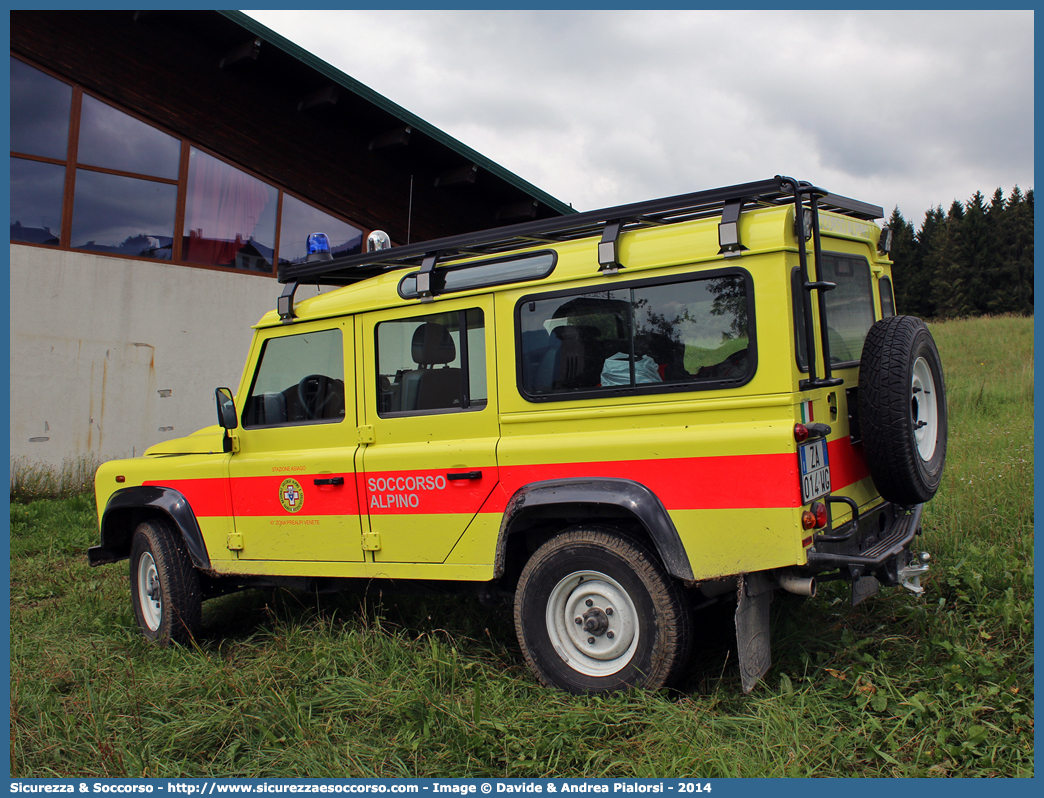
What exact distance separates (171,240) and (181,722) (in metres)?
8.33

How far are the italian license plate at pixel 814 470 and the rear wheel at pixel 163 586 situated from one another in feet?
12.9

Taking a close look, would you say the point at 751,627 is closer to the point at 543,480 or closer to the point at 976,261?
the point at 543,480

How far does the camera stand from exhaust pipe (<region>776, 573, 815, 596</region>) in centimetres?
330

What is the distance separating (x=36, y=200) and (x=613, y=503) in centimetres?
928

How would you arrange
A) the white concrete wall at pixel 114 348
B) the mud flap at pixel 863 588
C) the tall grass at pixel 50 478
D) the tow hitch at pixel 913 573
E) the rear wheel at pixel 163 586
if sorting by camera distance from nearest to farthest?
the mud flap at pixel 863 588 < the tow hitch at pixel 913 573 < the rear wheel at pixel 163 586 < the tall grass at pixel 50 478 < the white concrete wall at pixel 114 348

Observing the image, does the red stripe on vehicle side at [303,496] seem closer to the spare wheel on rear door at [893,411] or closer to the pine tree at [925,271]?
the spare wheel on rear door at [893,411]

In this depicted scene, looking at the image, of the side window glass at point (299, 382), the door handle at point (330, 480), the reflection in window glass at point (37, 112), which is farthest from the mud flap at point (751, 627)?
the reflection in window glass at point (37, 112)

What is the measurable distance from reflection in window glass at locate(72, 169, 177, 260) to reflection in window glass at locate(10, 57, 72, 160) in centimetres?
46

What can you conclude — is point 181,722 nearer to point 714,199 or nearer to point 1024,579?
point 714,199

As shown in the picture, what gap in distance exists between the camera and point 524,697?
12.2 ft

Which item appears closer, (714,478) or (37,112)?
(714,478)

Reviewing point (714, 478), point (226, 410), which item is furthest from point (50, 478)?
point (714, 478)

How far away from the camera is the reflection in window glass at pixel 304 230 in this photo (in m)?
11.3

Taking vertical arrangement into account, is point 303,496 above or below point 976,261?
below
